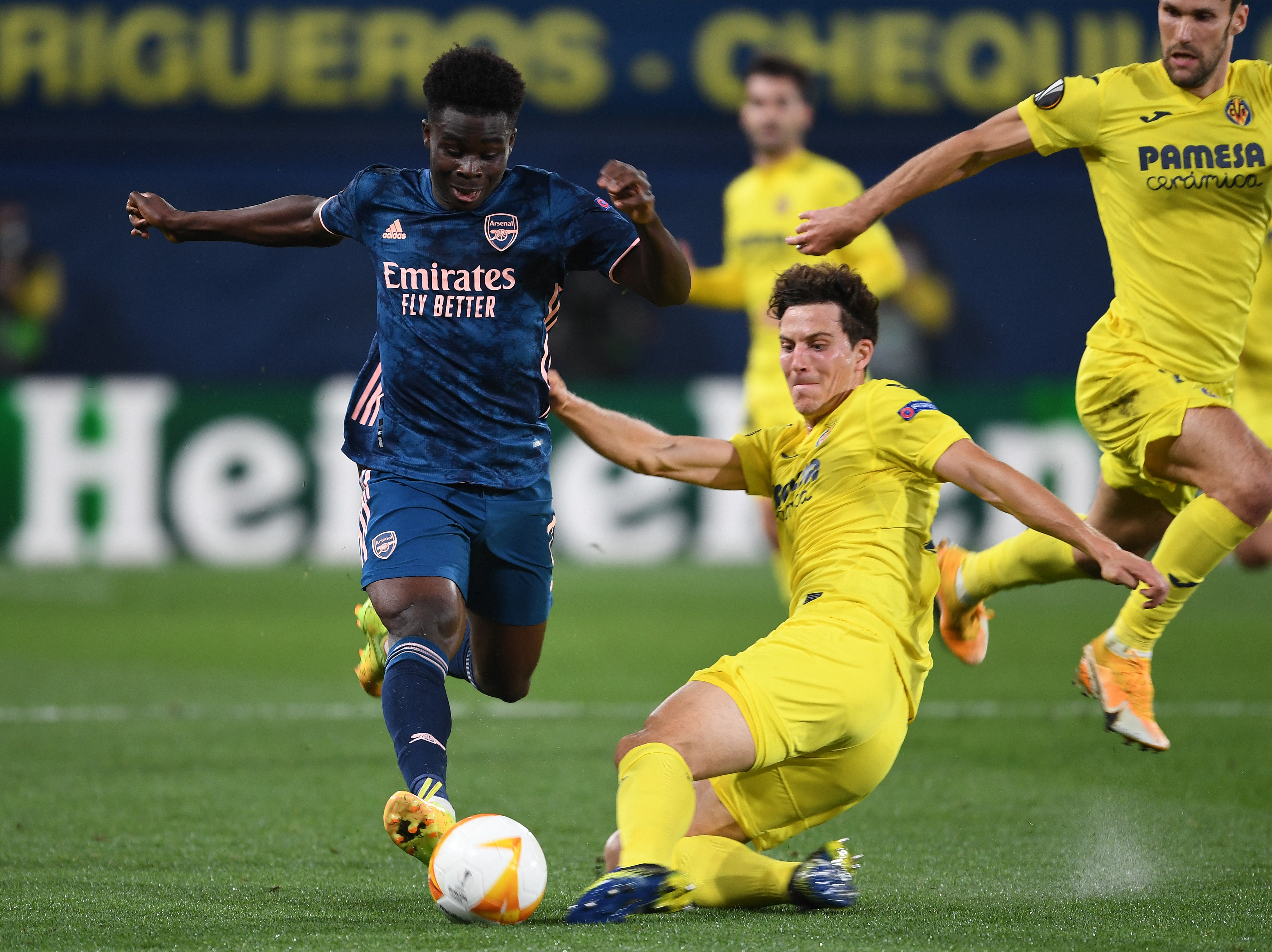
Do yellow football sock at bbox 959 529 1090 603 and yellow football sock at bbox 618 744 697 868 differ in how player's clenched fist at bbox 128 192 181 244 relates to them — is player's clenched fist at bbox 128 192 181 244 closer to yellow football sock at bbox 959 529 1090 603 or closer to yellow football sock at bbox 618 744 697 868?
yellow football sock at bbox 618 744 697 868

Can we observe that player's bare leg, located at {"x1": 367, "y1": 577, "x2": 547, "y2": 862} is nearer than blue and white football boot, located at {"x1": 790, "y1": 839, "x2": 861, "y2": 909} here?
Yes

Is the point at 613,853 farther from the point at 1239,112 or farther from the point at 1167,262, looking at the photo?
the point at 1239,112

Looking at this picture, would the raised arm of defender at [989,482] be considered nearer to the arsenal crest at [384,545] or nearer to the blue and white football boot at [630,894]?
the arsenal crest at [384,545]

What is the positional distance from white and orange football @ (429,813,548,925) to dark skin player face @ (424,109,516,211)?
1706mm

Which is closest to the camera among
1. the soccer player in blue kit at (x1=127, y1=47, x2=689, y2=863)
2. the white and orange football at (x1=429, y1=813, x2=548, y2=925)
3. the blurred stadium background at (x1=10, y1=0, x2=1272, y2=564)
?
the white and orange football at (x1=429, y1=813, x2=548, y2=925)

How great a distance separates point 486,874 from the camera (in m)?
3.80

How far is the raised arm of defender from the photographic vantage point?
13.1 ft

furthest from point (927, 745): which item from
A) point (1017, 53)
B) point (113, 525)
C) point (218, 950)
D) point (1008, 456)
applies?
point (1017, 53)

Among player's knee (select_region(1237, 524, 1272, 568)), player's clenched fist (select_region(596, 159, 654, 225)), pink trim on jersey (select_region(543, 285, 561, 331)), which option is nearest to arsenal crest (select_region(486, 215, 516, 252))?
pink trim on jersey (select_region(543, 285, 561, 331))

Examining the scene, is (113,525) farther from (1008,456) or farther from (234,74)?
(1008,456)

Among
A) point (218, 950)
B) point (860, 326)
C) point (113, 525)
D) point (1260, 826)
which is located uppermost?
point (860, 326)

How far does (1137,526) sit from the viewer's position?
5754mm

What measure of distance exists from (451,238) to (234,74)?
12540mm

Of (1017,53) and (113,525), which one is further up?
(1017,53)
